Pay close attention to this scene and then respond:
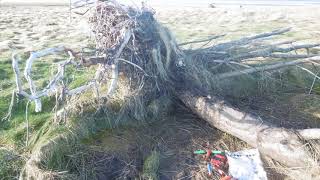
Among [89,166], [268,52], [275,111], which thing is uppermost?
[268,52]

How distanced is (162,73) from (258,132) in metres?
1.26

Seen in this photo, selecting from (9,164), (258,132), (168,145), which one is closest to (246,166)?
(258,132)

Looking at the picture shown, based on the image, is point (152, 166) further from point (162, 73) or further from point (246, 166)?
point (162, 73)

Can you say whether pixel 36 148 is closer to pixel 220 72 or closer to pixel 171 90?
pixel 171 90

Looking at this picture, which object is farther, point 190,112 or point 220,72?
point 220,72

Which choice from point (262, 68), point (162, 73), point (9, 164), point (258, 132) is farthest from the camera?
point (262, 68)

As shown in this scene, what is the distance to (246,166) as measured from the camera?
3973 millimetres

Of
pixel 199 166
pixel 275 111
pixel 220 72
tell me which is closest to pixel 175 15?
pixel 220 72

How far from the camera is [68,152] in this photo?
3932 millimetres

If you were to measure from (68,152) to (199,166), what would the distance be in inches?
49.0

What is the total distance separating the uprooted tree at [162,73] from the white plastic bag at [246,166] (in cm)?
A: 11

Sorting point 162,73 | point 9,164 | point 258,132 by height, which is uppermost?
point 162,73

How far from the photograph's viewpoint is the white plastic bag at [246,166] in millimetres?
→ 3916

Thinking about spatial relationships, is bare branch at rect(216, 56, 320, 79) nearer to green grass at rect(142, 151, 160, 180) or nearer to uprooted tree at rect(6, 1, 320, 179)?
uprooted tree at rect(6, 1, 320, 179)
